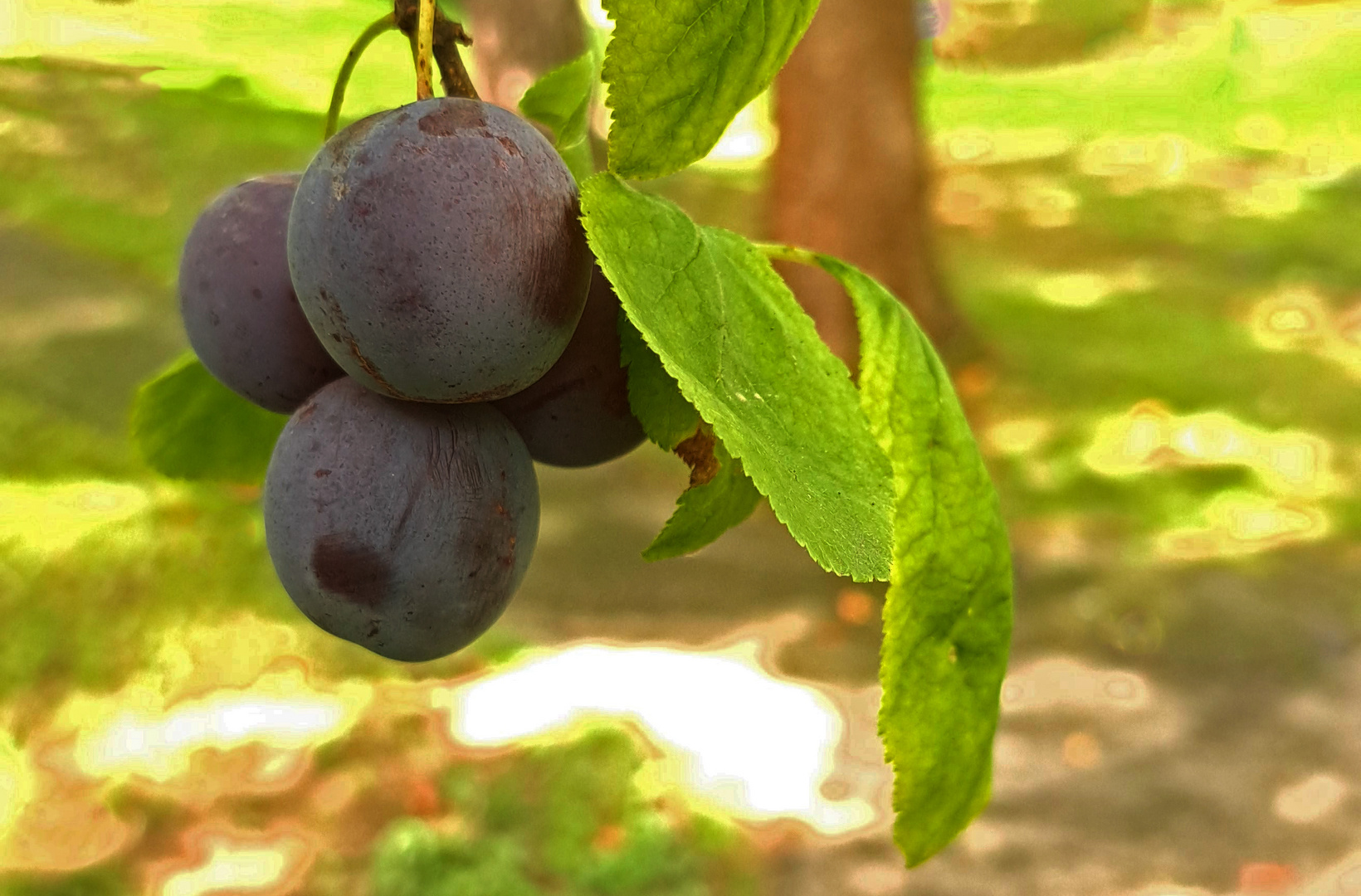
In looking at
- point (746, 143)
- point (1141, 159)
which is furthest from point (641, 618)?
point (1141, 159)

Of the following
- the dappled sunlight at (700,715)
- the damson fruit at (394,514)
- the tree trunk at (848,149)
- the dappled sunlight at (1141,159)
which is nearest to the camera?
the damson fruit at (394,514)

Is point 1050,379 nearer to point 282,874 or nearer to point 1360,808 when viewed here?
point 1360,808

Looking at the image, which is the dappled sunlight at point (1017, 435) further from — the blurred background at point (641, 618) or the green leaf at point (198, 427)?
the green leaf at point (198, 427)

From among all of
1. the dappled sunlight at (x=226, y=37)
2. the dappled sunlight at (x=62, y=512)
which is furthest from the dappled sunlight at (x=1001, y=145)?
the dappled sunlight at (x=226, y=37)

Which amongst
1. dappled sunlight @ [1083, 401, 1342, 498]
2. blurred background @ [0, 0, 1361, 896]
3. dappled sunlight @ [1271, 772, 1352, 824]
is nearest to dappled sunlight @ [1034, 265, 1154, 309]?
blurred background @ [0, 0, 1361, 896]

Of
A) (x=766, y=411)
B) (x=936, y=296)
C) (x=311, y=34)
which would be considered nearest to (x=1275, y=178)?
(x=936, y=296)

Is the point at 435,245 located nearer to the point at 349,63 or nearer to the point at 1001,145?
the point at 349,63
